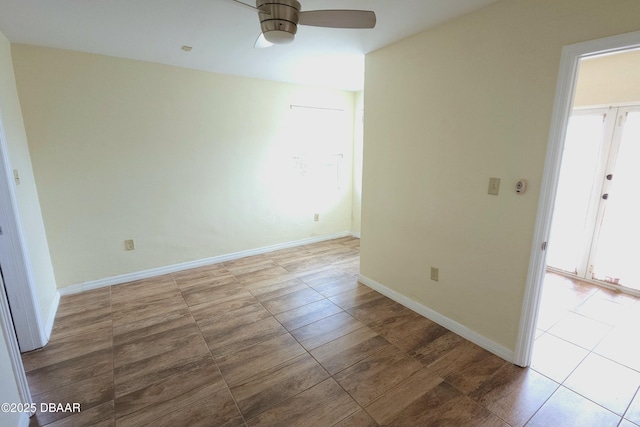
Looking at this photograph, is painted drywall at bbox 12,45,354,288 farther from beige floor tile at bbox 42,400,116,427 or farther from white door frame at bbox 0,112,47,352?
beige floor tile at bbox 42,400,116,427

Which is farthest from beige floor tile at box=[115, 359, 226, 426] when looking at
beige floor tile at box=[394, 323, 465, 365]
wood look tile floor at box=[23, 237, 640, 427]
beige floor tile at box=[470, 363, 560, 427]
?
beige floor tile at box=[470, 363, 560, 427]

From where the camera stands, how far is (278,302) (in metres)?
2.90

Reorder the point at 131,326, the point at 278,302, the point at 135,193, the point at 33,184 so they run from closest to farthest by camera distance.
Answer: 1. the point at 131,326
2. the point at 33,184
3. the point at 278,302
4. the point at 135,193

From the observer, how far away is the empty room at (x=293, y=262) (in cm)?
169

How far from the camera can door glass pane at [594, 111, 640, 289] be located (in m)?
2.89

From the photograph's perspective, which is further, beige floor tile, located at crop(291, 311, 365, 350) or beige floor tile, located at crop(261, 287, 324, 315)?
beige floor tile, located at crop(261, 287, 324, 315)

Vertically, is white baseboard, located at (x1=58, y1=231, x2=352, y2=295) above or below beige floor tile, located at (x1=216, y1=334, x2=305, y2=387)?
above

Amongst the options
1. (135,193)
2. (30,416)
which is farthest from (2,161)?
(30,416)

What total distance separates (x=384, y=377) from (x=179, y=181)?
9.98ft

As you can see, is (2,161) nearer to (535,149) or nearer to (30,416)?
(30,416)

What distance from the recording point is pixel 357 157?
4949mm

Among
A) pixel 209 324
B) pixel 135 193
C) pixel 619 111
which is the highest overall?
pixel 619 111

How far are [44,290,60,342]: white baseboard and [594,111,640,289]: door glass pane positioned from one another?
17.5ft

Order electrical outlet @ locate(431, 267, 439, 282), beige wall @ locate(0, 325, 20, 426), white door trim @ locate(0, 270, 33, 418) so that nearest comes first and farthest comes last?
1. beige wall @ locate(0, 325, 20, 426)
2. white door trim @ locate(0, 270, 33, 418)
3. electrical outlet @ locate(431, 267, 439, 282)
